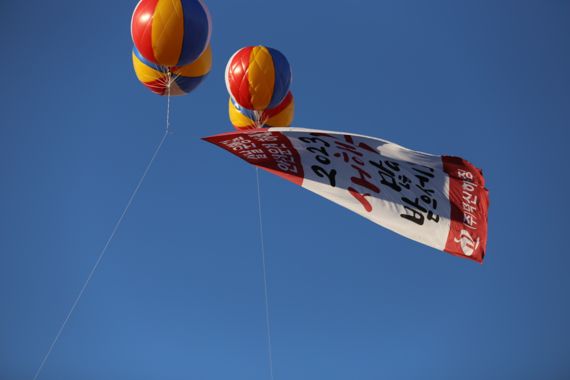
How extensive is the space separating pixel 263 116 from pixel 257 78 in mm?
830

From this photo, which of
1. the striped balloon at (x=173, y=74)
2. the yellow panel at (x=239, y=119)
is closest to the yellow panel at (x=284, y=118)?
the yellow panel at (x=239, y=119)

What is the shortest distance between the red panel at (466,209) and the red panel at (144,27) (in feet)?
16.5

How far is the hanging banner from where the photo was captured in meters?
5.81

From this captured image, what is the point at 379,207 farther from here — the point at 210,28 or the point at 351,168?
the point at 210,28

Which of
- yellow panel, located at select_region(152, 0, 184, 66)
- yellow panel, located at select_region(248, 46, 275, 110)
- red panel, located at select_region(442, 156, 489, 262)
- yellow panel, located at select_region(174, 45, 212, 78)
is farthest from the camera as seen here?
yellow panel, located at select_region(248, 46, 275, 110)

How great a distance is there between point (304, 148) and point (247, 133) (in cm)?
85

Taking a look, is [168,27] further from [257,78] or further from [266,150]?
[266,150]

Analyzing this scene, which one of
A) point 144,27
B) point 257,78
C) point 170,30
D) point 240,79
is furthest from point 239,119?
point 144,27

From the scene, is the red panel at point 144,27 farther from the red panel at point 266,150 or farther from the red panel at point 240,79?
the red panel at point 266,150

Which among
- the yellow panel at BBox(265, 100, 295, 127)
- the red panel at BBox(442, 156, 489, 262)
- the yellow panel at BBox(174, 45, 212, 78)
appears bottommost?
the red panel at BBox(442, 156, 489, 262)

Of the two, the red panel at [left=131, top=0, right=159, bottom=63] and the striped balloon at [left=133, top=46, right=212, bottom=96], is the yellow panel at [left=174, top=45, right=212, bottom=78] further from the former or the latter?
the red panel at [left=131, top=0, right=159, bottom=63]

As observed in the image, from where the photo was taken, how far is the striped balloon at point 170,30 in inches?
311

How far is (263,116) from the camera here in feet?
31.7

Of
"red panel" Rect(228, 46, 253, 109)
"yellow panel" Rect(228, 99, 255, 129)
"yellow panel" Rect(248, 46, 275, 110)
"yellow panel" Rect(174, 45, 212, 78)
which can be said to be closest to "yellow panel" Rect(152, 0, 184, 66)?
"yellow panel" Rect(174, 45, 212, 78)
